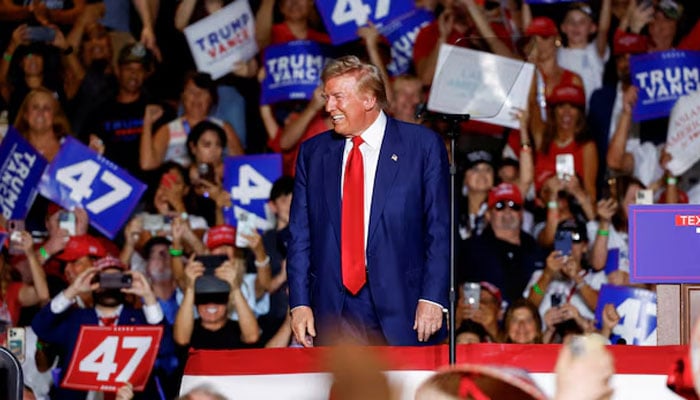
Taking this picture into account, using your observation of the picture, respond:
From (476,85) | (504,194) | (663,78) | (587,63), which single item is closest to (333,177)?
(476,85)

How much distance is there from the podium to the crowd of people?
169 centimetres

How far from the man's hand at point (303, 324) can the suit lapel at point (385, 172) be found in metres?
0.30

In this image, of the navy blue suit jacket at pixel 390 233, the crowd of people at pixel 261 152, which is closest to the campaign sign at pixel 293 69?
the crowd of people at pixel 261 152

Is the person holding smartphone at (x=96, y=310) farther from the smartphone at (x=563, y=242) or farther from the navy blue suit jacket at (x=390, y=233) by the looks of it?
the navy blue suit jacket at (x=390, y=233)

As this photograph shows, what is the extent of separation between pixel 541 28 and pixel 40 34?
3.06m

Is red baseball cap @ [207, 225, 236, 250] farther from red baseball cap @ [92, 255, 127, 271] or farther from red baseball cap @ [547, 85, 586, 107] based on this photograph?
red baseball cap @ [547, 85, 586, 107]

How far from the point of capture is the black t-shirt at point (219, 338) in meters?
6.34

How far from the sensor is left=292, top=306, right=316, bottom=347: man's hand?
403 centimetres

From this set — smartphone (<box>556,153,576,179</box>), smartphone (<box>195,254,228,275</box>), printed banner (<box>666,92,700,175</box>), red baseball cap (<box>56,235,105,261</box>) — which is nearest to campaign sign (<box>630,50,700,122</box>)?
printed banner (<box>666,92,700,175</box>)

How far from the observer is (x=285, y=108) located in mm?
7754

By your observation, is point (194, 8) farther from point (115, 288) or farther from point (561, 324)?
point (561, 324)

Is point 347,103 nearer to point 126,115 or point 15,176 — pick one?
point 15,176

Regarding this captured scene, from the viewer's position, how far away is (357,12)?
759 cm

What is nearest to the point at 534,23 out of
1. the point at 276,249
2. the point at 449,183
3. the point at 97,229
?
the point at 276,249
